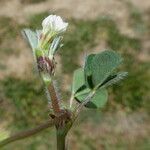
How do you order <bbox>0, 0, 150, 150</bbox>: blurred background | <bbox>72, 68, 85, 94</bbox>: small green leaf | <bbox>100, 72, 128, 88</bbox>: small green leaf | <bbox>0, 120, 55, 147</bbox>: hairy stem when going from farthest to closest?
<bbox>0, 0, 150, 150</bbox>: blurred background, <bbox>72, 68, 85, 94</bbox>: small green leaf, <bbox>100, 72, 128, 88</bbox>: small green leaf, <bbox>0, 120, 55, 147</bbox>: hairy stem

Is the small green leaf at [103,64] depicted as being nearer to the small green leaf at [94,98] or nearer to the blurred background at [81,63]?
the small green leaf at [94,98]

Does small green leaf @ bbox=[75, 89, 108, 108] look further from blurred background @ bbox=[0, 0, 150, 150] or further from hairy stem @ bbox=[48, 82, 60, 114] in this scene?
blurred background @ bbox=[0, 0, 150, 150]

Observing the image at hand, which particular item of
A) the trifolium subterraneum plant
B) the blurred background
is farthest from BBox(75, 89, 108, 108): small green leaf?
the blurred background

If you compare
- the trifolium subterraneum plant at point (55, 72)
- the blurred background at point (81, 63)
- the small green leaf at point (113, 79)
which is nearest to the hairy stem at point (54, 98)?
the trifolium subterraneum plant at point (55, 72)

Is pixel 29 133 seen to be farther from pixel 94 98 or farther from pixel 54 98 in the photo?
pixel 94 98

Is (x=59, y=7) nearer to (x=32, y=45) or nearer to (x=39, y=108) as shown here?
(x=39, y=108)

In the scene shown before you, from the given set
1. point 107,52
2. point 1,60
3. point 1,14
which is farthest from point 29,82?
point 107,52

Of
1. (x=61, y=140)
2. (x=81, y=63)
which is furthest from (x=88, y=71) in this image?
(x=81, y=63)

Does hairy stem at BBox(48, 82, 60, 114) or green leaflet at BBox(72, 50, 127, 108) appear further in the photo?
green leaflet at BBox(72, 50, 127, 108)
